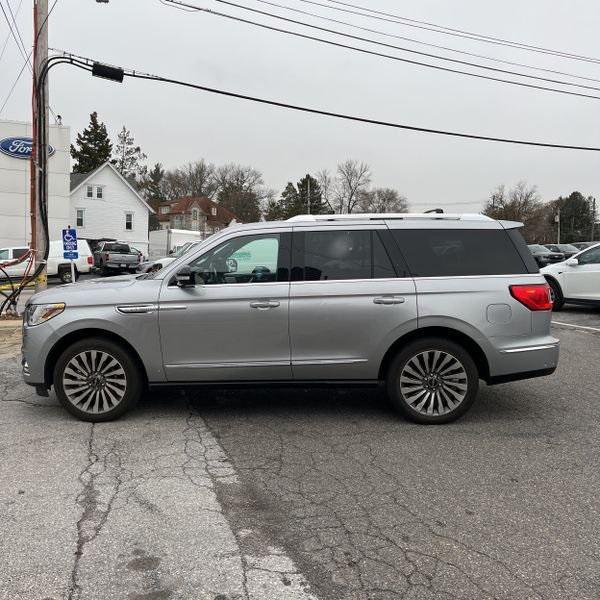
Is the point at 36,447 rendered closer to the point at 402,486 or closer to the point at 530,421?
the point at 402,486

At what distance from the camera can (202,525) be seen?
3381 mm

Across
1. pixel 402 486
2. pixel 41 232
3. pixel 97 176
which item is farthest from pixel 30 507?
pixel 97 176

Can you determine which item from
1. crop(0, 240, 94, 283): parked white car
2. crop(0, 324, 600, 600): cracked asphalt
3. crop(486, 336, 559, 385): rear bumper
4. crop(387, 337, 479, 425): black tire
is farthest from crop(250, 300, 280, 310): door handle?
crop(0, 240, 94, 283): parked white car

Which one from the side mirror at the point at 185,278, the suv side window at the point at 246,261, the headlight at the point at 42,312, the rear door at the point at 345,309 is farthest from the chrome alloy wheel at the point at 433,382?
the headlight at the point at 42,312

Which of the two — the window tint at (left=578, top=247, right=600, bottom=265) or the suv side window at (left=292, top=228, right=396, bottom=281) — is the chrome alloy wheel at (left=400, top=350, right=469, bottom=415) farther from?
the window tint at (left=578, top=247, right=600, bottom=265)

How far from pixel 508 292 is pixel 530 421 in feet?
4.13

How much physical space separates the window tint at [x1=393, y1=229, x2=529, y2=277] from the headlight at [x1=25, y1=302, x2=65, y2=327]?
123 inches

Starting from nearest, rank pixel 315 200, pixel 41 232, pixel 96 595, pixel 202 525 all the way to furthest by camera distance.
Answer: pixel 96 595, pixel 202 525, pixel 41 232, pixel 315 200

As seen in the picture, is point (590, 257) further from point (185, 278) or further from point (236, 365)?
point (185, 278)

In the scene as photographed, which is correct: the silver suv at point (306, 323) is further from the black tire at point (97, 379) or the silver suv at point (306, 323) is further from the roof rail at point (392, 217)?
→ the roof rail at point (392, 217)

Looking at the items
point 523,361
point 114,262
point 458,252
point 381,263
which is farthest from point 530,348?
point 114,262

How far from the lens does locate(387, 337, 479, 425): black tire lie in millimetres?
5145

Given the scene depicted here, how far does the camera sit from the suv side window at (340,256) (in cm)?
520

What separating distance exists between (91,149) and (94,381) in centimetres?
7073
